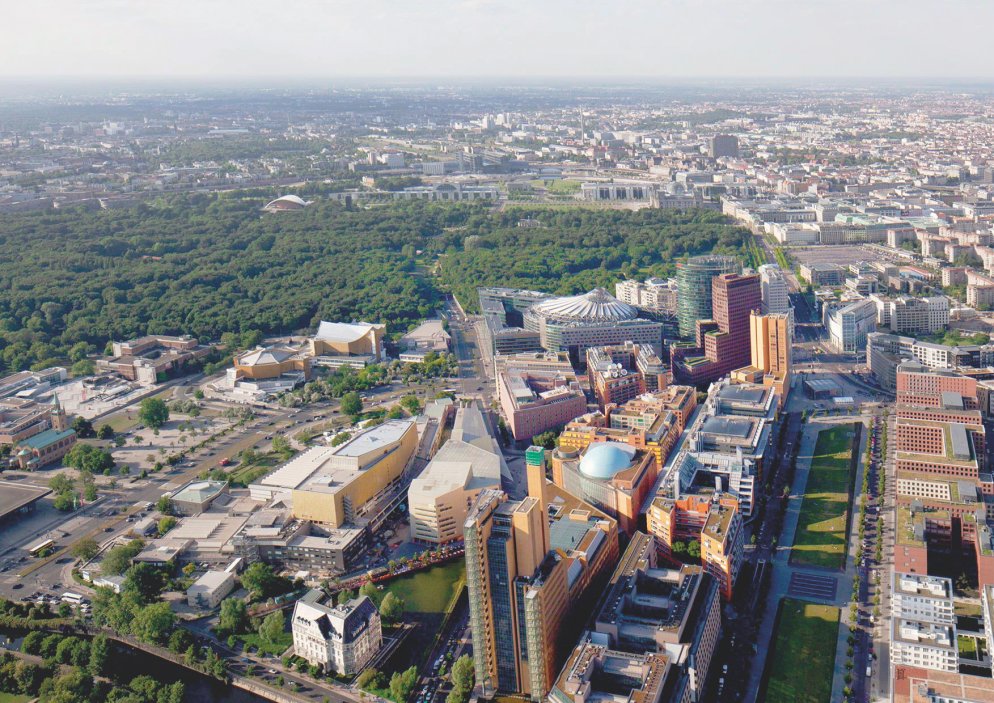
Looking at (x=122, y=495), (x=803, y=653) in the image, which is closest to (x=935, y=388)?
(x=803, y=653)

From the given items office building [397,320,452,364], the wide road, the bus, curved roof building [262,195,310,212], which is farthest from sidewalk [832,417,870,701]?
curved roof building [262,195,310,212]

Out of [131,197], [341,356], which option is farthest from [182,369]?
[131,197]

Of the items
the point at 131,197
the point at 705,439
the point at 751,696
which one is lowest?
the point at 751,696

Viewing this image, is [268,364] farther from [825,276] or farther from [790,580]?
[825,276]

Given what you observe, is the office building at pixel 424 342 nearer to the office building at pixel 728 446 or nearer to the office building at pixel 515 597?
the office building at pixel 728 446

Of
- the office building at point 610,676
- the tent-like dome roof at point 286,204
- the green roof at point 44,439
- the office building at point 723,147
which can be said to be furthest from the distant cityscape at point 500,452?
the office building at point 723,147

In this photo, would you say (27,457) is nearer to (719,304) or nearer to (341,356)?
(341,356)
